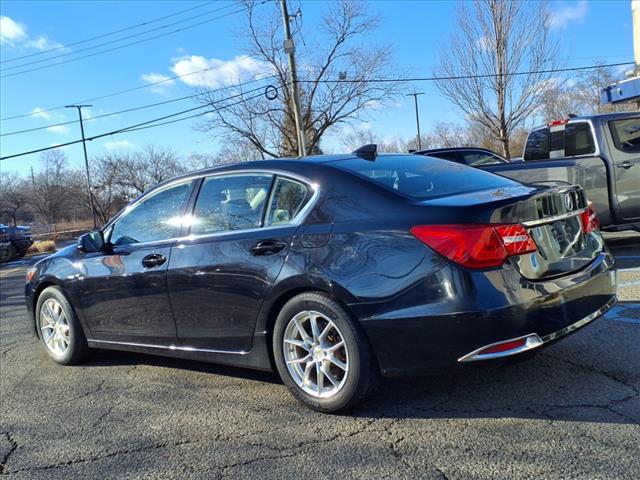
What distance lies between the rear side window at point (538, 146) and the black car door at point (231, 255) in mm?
6188

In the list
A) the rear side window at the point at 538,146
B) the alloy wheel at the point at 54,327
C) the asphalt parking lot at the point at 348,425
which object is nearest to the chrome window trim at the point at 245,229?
the alloy wheel at the point at 54,327

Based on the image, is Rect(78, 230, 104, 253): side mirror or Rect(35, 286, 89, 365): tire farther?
Rect(35, 286, 89, 365): tire

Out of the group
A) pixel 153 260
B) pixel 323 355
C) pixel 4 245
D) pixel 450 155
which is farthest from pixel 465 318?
pixel 4 245

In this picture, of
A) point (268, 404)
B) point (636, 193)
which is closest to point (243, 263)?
point (268, 404)

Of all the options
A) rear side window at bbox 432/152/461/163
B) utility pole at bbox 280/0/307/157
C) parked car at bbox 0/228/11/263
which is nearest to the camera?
rear side window at bbox 432/152/461/163

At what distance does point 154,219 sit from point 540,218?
2765mm

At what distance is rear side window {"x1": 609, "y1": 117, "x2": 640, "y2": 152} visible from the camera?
752cm

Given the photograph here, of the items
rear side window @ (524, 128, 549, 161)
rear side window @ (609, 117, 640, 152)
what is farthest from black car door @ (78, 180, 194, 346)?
rear side window @ (524, 128, 549, 161)

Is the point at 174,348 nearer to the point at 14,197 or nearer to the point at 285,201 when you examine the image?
the point at 285,201

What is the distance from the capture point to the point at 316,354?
330 cm

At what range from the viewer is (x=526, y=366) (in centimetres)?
379

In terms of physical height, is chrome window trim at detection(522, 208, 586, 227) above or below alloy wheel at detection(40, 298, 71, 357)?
above

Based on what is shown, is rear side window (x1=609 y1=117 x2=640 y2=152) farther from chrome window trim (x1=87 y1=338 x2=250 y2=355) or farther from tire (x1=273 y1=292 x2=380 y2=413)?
chrome window trim (x1=87 y1=338 x2=250 y2=355)

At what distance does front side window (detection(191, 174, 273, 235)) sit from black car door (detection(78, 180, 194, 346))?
18 centimetres
